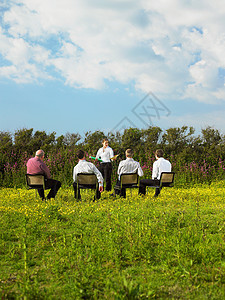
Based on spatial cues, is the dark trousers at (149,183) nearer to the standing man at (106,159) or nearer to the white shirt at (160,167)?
the white shirt at (160,167)

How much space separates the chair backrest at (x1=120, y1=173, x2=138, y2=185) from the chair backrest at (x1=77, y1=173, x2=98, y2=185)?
0.83 metres

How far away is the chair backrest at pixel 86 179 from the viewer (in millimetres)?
7977

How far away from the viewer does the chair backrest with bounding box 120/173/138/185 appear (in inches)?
335

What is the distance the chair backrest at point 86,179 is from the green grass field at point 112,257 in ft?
6.08

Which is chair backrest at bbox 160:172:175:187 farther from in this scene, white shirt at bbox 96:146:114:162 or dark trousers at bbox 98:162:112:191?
dark trousers at bbox 98:162:112:191

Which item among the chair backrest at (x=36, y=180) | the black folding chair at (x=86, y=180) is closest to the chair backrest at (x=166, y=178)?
the black folding chair at (x=86, y=180)

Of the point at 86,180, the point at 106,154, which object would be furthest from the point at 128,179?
the point at 106,154

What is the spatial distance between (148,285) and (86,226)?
229cm

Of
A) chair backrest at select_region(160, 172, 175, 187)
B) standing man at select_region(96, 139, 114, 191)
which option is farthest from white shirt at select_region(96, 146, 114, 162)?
chair backrest at select_region(160, 172, 175, 187)

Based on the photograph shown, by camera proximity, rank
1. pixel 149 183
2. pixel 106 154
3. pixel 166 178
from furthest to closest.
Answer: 1. pixel 106 154
2. pixel 149 183
3. pixel 166 178

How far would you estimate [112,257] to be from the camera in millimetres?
4016

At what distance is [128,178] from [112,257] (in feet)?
15.2

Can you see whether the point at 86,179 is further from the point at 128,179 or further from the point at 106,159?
the point at 106,159

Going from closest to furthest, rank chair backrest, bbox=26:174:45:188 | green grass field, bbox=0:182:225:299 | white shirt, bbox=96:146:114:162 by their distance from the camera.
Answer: green grass field, bbox=0:182:225:299 → chair backrest, bbox=26:174:45:188 → white shirt, bbox=96:146:114:162
